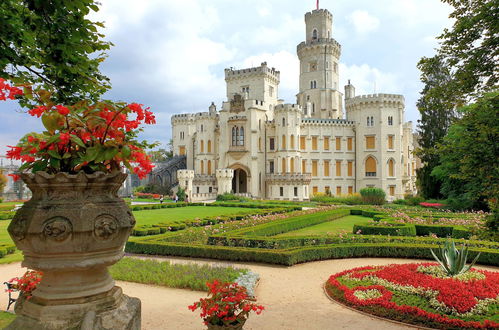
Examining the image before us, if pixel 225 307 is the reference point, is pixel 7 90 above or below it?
above

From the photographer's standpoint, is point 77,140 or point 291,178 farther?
point 291,178

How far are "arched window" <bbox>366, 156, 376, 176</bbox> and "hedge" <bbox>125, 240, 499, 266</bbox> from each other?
35.2 metres

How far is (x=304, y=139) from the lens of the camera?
4747 cm

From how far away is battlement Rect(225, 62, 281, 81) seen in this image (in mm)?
47656

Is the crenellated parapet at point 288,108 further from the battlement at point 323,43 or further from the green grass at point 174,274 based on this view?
the green grass at point 174,274

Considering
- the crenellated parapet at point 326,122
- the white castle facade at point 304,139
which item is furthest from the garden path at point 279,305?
the crenellated parapet at point 326,122

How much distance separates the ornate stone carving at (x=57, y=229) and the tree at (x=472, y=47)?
6.13m

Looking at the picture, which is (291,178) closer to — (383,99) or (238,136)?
(238,136)

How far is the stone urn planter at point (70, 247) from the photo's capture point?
268cm

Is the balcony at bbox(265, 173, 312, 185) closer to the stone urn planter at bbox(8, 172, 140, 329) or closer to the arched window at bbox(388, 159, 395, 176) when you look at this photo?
the arched window at bbox(388, 159, 395, 176)

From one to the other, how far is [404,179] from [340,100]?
15.0 m

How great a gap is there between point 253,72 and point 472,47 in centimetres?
4373

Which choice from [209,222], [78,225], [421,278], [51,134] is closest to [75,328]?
[78,225]

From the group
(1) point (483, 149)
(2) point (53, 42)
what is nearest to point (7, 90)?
(2) point (53, 42)
